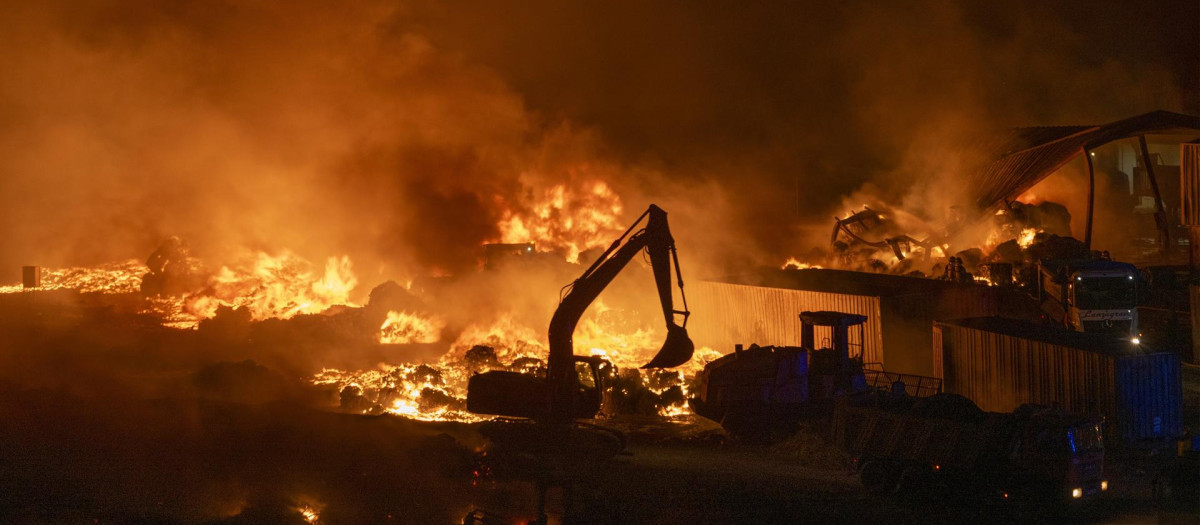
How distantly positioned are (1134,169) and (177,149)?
48.0 meters

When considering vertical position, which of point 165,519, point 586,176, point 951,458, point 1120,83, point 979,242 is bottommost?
point 165,519

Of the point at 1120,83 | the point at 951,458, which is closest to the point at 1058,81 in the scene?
the point at 1120,83

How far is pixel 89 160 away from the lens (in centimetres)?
4100

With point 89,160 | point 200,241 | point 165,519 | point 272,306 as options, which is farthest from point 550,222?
point 165,519

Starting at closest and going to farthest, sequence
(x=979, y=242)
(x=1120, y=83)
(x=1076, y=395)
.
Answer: (x=1076, y=395), (x=979, y=242), (x=1120, y=83)

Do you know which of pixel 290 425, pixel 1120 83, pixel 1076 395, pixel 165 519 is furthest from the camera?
pixel 1120 83

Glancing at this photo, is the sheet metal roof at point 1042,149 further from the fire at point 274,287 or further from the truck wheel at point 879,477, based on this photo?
the fire at point 274,287

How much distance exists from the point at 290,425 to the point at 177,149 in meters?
28.7

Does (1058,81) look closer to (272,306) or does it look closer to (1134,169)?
(1134,169)

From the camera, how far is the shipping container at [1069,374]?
44.5 ft

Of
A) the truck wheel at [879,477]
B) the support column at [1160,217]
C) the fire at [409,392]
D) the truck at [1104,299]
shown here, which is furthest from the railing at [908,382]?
the support column at [1160,217]

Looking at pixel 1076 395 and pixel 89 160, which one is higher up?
pixel 89 160

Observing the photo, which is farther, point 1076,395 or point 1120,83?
point 1120,83

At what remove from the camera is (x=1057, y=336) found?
611 inches
